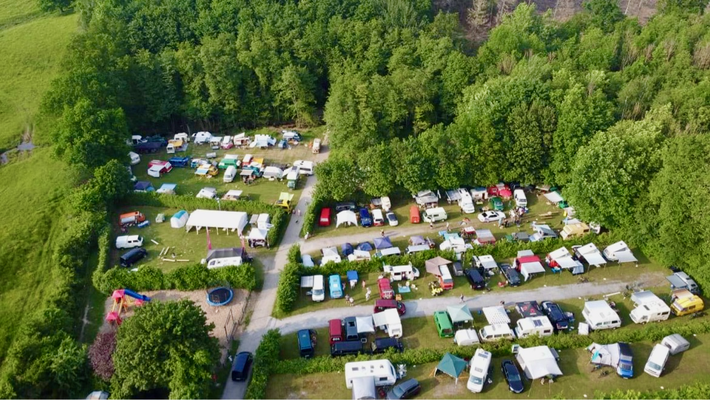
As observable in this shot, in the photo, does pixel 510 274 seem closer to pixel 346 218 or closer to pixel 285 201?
pixel 346 218

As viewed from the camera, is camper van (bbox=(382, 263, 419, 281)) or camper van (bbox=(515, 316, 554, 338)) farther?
camper van (bbox=(382, 263, 419, 281))

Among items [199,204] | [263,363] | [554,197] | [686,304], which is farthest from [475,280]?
[199,204]

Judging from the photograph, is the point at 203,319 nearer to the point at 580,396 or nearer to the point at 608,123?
the point at 580,396

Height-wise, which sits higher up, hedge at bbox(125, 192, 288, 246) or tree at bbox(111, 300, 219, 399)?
tree at bbox(111, 300, 219, 399)

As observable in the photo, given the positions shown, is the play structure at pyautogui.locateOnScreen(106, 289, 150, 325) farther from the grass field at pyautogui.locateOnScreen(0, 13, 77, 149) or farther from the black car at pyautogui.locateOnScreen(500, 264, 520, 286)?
the grass field at pyautogui.locateOnScreen(0, 13, 77, 149)

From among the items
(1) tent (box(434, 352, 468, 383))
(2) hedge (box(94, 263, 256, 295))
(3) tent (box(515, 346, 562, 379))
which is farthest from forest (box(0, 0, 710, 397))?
(1) tent (box(434, 352, 468, 383))

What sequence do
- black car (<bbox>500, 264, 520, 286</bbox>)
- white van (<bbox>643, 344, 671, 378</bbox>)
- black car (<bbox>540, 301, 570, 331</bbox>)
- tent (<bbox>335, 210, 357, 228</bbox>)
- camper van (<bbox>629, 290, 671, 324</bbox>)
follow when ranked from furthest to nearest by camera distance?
tent (<bbox>335, 210, 357, 228</bbox>), black car (<bbox>500, 264, 520, 286</bbox>), camper van (<bbox>629, 290, 671, 324</bbox>), black car (<bbox>540, 301, 570, 331</bbox>), white van (<bbox>643, 344, 671, 378</bbox>)

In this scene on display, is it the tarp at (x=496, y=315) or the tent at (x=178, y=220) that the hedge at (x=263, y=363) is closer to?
Answer: the tarp at (x=496, y=315)

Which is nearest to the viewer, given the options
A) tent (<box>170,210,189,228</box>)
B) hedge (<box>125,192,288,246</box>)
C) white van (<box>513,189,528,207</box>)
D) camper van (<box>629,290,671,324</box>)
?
camper van (<box>629,290,671,324</box>)
